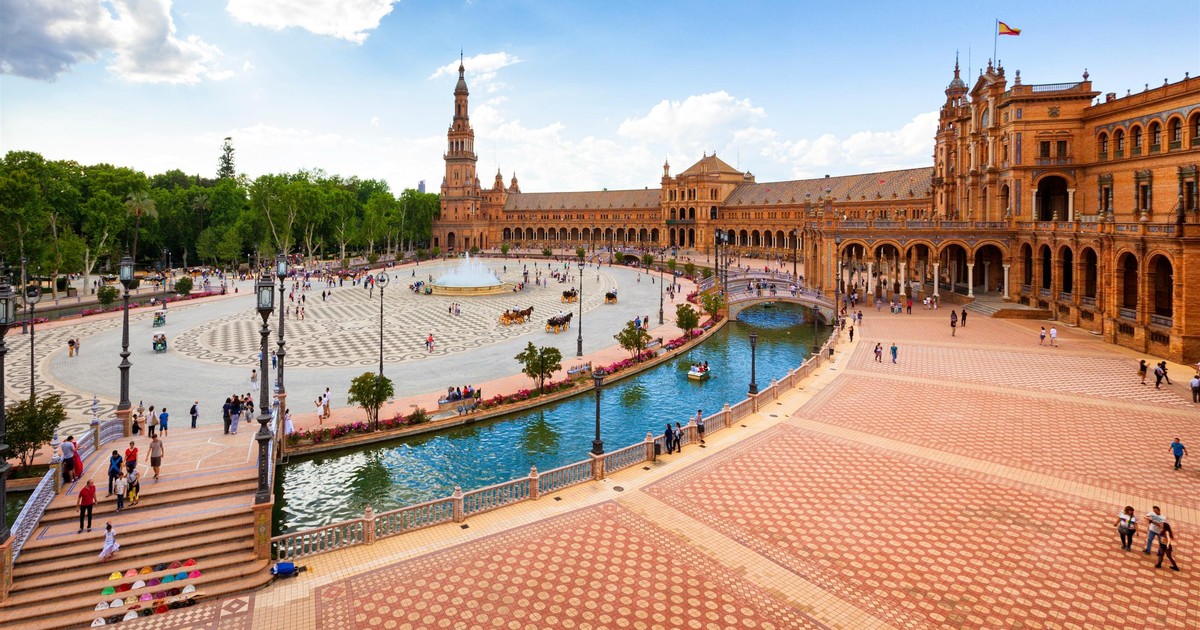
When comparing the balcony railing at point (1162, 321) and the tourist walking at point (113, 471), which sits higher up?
the balcony railing at point (1162, 321)

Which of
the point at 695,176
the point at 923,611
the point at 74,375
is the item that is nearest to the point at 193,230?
the point at 74,375

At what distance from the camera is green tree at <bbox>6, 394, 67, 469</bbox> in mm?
18281

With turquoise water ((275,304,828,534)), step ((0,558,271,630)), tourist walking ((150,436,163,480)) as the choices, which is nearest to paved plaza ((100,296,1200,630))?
step ((0,558,271,630))

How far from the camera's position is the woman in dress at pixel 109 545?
45.3 ft

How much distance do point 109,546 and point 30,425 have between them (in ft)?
24.3

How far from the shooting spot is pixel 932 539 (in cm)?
1508

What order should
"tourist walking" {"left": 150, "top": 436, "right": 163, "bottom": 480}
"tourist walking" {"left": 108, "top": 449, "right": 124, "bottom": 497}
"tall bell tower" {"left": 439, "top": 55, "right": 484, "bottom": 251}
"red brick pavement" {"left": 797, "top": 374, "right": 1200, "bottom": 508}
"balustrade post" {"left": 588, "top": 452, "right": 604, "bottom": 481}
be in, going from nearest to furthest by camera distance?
"tourist walking" {"left": 108, "top": 449, "right": 124, "bottom": 497} < "tourist walking" {"left": 150, "top": 436, "right": 163, "bottom": 480} < "red brick pavement" {"left": 797, "top": 374, "right": 1200, "bottom": 508} < "balustrade post" {"left": 588, "top": 452, "right": 604, "bottom": 481} < "tall bell tower" {"left": 439, "top": 55, "right": 484, "bottom": 251}

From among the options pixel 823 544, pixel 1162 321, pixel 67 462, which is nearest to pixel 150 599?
pixel 67 462

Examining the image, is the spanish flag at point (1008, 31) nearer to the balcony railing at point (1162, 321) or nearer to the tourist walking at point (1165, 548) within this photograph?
the balcony railing at point (1162, 321)

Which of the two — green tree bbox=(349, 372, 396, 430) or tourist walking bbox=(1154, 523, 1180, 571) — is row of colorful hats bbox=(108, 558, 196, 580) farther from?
tourist walking bbox=(1154, 523, 1180, 571)

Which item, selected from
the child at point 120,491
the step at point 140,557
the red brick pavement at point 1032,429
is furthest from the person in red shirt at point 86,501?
the red brick pavement at point 1032,429

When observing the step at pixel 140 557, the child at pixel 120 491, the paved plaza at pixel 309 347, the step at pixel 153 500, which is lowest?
the step at pixel 140 557

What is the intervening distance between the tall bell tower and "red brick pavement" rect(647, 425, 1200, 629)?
123m

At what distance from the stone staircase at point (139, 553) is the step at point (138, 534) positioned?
0.06 feet
